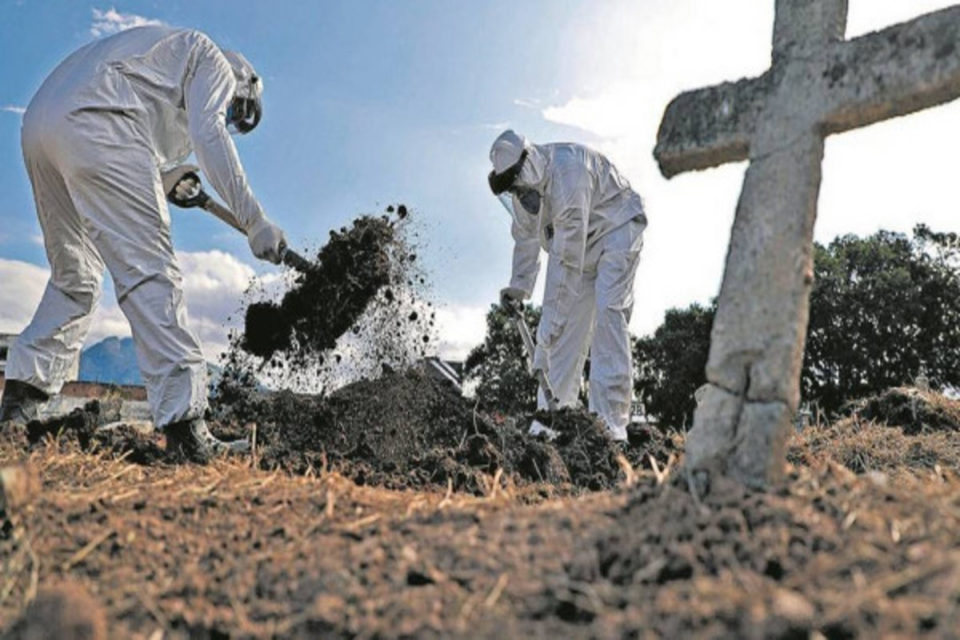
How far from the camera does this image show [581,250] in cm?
652

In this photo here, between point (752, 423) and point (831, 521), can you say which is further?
point (752, 423)

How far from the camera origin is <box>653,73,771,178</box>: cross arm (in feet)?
7.36

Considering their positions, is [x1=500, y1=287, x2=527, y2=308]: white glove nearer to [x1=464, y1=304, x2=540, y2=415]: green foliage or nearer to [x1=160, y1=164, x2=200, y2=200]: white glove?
[x1=160, y1=164, x2=200, y2=200]: white glove

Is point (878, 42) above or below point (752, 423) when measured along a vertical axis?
above

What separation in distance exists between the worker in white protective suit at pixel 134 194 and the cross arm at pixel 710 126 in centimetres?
251

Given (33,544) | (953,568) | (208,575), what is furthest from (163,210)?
(953,568)

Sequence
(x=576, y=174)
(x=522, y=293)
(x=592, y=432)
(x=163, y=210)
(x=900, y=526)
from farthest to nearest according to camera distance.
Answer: (x=522, y=293) < (x=576, y=174) < (x=592, y=432) < (x=163, y=210) < (x=900, y=526)

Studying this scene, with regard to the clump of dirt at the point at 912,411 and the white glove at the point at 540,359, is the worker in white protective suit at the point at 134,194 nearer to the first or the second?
the white glove at the point at 540,359

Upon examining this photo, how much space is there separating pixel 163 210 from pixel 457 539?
9.72 feet

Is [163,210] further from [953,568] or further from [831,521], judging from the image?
[953,568]

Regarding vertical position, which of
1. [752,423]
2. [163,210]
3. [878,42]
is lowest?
[752,423]

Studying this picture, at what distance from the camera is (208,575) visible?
173 centimetres

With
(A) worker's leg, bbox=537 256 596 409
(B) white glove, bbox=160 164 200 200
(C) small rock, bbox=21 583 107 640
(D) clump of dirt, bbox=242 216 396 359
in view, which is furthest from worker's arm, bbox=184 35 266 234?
(C) small rock, bbox=21 583 107 640

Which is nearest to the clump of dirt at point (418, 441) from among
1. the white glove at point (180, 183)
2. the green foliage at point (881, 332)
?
the white glove at point (180, 183)
